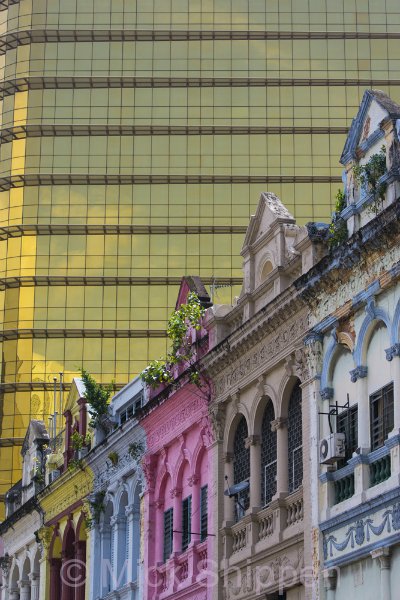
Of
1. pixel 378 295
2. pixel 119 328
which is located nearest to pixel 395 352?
pixel 378 295

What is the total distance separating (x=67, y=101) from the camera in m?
74.1

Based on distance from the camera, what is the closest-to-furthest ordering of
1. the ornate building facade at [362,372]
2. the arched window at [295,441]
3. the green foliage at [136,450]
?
the ornate building facade at [362,372] < the arched window at [295,441] < the green foliage at [136,450]

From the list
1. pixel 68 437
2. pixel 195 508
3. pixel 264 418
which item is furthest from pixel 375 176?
pixel 68 437

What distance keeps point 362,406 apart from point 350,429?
805 mm

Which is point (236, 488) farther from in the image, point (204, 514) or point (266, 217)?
point (266, 217)

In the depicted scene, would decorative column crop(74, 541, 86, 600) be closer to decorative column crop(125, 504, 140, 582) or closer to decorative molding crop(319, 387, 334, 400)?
decorative column crop(125, 504, 140, 582)

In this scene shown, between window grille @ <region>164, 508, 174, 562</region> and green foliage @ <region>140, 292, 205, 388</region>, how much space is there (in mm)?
3025

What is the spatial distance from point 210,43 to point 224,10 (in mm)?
1948

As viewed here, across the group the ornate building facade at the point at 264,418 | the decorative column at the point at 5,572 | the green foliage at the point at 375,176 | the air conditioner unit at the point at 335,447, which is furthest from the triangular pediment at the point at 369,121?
the decorative column at the point at 5,572

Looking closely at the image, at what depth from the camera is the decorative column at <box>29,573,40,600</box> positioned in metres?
49.3

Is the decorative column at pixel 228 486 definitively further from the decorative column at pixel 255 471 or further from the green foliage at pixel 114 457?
the green foliage at pixel 114 457

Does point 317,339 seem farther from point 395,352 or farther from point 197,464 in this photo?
point 197,464

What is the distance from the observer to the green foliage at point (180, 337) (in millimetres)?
35625

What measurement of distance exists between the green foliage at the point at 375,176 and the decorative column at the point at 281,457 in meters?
5.41
